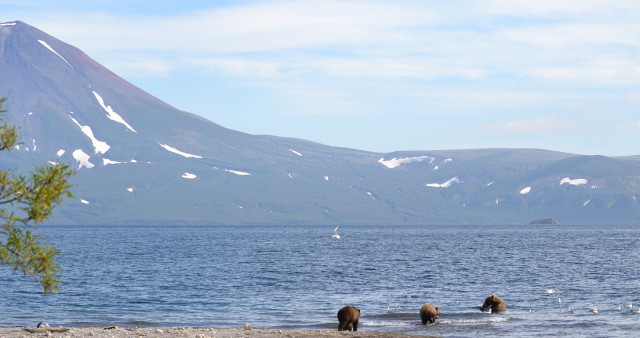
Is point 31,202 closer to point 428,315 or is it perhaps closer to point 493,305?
point 428,315

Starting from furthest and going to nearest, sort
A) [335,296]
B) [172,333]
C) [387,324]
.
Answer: [335,296] → [387,324] → [172,333]

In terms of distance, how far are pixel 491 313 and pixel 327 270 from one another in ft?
125

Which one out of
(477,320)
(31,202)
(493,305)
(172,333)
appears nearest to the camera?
(31,202)

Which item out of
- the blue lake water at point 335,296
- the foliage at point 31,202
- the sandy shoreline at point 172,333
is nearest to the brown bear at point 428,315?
the blue lake water at point 335,296

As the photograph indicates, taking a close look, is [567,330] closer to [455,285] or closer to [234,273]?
[455,285]

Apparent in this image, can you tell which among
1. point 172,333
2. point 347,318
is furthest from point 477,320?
point 172,333

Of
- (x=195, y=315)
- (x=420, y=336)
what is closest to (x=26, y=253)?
(x=420, y=336)

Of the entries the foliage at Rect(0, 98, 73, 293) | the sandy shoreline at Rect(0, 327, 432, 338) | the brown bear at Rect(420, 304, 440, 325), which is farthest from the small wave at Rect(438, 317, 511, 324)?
the foliage at Rect(0, 98, 73, 293)

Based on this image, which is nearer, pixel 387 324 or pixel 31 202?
pixel 31 202

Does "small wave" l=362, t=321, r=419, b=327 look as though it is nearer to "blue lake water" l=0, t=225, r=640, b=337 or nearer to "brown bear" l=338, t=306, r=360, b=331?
"blue lake water" l=0, t=225, r=640, b=337

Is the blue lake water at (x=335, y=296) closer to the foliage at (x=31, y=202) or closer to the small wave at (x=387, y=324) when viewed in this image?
the small wave at (x=387, y=324)

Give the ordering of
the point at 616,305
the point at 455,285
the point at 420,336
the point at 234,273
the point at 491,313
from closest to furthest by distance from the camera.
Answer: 1. the point at 420,336
2. the point at 491,313
3. the point at 616,305
4. the point at 455,285
5. the point at 234,273

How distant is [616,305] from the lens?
155 ft

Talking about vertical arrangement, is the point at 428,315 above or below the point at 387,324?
above
